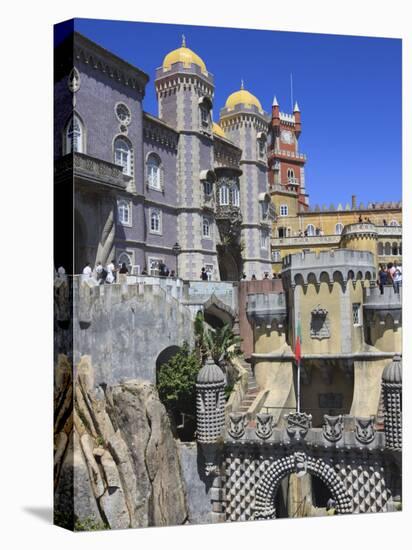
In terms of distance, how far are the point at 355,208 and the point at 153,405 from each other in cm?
746

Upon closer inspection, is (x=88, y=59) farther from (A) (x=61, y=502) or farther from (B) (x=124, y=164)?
(A) (x=61, y=502)

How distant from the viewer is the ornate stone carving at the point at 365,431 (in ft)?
59.9

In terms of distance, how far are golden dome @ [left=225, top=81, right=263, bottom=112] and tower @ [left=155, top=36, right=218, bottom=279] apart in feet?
1.61

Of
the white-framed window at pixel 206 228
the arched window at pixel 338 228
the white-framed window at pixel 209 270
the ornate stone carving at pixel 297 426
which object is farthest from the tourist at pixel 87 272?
the arched window at pixel 338 228

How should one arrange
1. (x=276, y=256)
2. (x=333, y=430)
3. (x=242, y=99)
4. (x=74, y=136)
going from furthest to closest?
(x=276, y=256)
(x=333, y=430)
(x=242, y=99)
(x=74, y=136)

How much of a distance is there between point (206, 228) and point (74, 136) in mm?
4921

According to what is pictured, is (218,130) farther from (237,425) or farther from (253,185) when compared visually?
(237,425)

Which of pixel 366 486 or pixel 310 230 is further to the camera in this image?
pixel 310 230

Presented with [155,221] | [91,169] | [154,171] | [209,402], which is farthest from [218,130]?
[209,402]

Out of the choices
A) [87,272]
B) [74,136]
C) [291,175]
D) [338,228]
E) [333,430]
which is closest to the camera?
[74,136]

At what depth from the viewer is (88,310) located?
1557 cm

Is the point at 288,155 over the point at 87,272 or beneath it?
over

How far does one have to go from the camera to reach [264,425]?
18.4 meters

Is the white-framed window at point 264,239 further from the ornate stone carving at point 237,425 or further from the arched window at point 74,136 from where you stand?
the arched window at point 74,136
